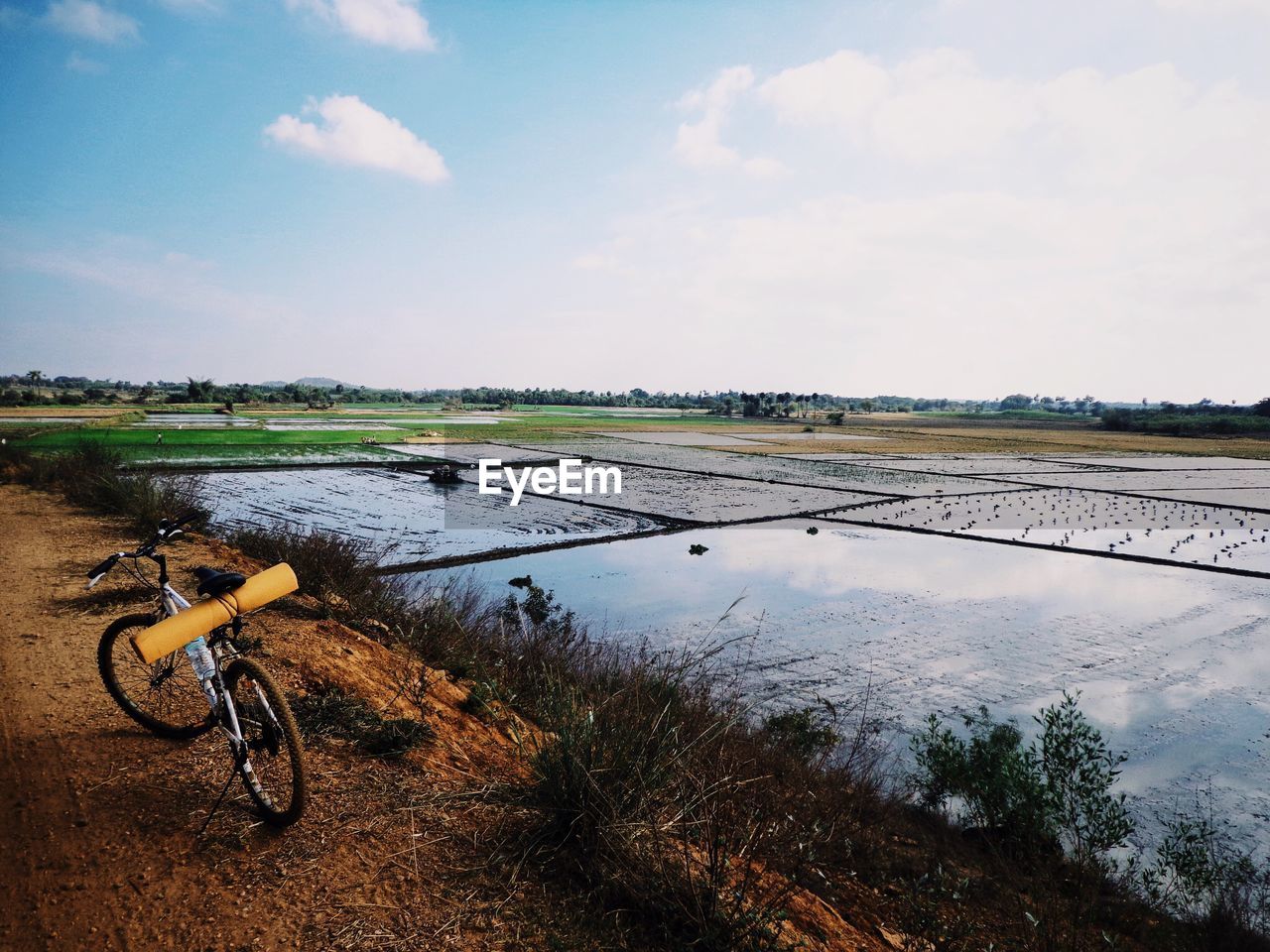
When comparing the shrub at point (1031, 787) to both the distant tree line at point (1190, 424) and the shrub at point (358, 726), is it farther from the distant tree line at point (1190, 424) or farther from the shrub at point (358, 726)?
the distant tree line at point (1190, 424)

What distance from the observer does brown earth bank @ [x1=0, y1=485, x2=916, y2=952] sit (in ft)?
11.1

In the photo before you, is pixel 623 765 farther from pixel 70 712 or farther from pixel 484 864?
pixel 70 712

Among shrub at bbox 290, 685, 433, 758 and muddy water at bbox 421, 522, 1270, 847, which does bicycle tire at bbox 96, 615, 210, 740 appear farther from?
muddy water at bbox 421, 522, 1270, 847

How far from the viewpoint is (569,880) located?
390cm

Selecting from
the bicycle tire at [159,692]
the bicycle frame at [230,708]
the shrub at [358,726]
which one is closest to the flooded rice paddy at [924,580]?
the shrub at [358,726]

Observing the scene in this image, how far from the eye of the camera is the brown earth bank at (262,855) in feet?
11.1

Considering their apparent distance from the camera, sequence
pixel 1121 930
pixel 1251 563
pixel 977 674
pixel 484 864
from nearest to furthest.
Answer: pixel 484 864 → pixel 1121 930 → pixel 977 674 → pixel 1251 563

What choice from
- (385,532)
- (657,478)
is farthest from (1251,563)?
(385,532)

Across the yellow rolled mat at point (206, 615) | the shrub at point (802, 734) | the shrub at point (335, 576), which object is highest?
the yellow rolled mat at point (206, 615)

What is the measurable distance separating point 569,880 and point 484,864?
1.70ft
